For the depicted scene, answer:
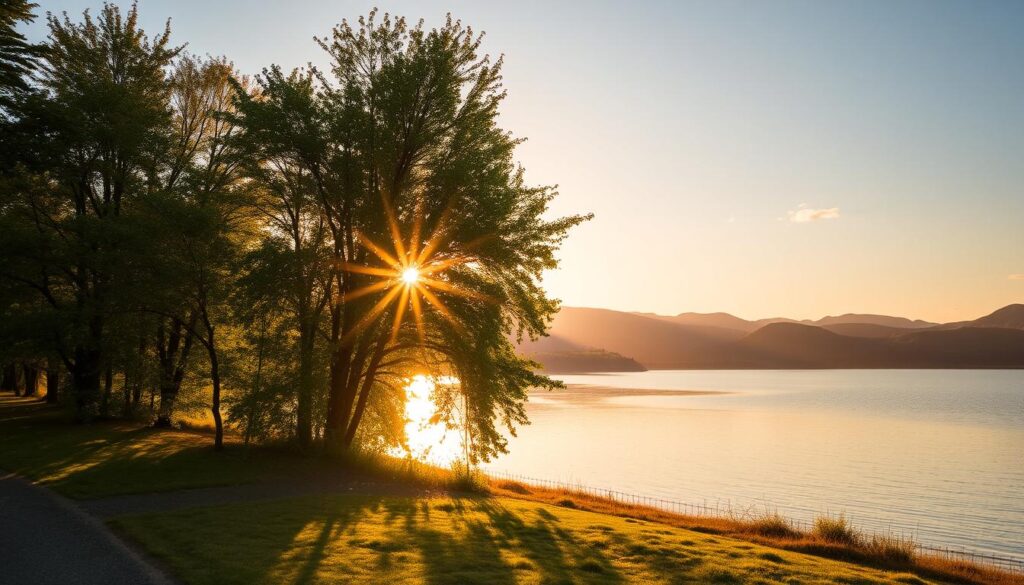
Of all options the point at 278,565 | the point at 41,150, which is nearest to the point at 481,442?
the point at 278,565

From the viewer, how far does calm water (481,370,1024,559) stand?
29344mm

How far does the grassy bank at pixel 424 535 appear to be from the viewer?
1218 cm

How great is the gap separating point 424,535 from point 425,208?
13.7m

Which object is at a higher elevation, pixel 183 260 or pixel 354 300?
pixel 183 260

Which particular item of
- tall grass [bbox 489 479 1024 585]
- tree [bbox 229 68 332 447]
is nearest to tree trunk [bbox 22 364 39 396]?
tree [bbox 229 68 332 447]

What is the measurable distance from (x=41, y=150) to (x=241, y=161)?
831cm

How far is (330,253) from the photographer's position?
26781mm

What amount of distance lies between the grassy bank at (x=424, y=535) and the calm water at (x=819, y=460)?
422 inches

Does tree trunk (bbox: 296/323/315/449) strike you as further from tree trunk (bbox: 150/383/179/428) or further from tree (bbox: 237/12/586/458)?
tree trunk (bbox: 150/383/179/428)

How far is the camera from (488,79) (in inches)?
1014

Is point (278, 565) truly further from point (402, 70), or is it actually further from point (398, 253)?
point (402, 70)

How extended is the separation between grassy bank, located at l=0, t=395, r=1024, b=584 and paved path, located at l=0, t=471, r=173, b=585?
62 centimetres

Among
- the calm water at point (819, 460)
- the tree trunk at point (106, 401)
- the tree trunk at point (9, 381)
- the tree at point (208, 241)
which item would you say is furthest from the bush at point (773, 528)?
the tree trunk at point (9, 381)

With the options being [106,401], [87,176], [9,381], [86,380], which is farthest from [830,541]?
[9,381]
